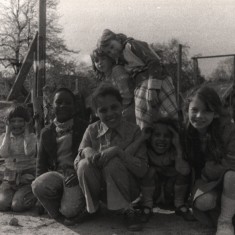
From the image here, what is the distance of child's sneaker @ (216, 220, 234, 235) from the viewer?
2.90 m

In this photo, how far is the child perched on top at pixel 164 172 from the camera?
3.39 m

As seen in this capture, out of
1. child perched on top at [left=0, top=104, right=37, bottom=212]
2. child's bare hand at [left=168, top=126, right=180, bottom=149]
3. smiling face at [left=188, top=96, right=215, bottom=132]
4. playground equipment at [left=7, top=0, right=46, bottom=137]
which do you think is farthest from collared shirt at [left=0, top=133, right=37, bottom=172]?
smiling face at [left=188, top=96, right=215, bottom=132]

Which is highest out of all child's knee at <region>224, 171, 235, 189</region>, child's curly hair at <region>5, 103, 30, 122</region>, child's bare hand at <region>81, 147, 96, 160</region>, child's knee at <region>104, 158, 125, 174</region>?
child's curly hair at <region>5, 103, 30, 122</region>

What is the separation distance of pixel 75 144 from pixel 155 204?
851mm

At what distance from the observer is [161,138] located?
3.42 metres

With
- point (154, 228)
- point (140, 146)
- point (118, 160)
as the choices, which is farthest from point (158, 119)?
point (154, 228)

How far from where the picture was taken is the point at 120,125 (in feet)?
11.0

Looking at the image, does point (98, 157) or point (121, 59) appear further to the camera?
point (121, 59)

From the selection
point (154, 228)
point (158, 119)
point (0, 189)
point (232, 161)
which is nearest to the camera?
point (232, 161)

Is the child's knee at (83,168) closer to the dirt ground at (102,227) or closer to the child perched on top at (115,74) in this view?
the dirt ground at (102,227)

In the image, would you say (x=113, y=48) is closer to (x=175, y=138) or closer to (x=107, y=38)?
(x=107, y=38)

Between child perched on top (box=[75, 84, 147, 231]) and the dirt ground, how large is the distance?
135 mm

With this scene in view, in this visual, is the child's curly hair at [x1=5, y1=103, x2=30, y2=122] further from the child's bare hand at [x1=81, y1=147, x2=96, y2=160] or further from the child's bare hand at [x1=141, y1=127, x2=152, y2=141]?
the child's bare hand at [x1=141, y1=127, x2=152, y2=141]

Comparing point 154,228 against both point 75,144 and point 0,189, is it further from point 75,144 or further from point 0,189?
point 0,189
